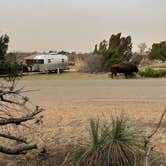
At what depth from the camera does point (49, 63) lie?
5994cm

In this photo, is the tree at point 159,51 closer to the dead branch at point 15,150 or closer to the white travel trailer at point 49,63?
the white travel trailer at point 49,63

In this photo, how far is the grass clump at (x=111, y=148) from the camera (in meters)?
8.95

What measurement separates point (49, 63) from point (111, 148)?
51.1 m

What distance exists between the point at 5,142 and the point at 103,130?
10.4ft

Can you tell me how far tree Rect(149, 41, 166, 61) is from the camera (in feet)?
266

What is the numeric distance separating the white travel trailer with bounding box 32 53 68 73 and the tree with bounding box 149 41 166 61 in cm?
2432

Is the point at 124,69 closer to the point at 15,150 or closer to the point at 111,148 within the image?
the point at 15,150

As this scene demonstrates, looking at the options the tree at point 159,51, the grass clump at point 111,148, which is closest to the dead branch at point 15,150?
the grass clump at point 111,148

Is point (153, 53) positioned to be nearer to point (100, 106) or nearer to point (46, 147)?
point (100, 106)

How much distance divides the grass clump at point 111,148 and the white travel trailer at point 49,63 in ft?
160

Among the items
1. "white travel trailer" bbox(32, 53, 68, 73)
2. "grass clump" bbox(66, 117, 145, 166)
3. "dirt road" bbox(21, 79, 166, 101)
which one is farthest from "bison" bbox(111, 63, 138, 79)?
"grass clump" bbox(66, 117, 145, 166)

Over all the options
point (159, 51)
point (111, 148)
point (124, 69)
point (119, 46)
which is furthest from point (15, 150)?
point (159, 51)

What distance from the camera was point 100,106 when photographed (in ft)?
61.7

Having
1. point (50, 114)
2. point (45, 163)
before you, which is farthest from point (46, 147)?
point (50, 114)
